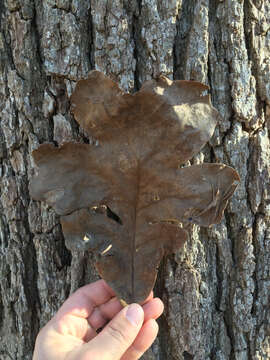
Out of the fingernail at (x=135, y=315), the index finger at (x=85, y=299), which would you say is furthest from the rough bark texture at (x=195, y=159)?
the fingernail at (x=135, y=315)

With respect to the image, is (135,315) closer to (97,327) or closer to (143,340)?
(143,340)

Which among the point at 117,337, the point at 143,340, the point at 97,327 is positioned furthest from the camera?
the point at 97,327

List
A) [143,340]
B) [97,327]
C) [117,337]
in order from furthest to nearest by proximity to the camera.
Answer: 1. [97,327]
2. [143,340]
3. [117,337]

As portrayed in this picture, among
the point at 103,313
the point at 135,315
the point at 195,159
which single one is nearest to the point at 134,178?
the point at 195,159

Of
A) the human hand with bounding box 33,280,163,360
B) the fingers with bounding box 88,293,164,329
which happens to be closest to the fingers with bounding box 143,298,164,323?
the human hand with bounding box 33,280,163,360

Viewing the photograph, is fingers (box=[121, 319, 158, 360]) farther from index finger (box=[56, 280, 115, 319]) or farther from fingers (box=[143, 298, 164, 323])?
index finger (box=[56, 280, 115, 319])

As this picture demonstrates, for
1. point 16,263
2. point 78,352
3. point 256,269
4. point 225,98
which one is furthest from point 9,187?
point 256,269

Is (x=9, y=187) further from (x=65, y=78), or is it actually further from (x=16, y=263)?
(x=65, y=78)

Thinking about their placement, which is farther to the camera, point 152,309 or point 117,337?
point 152,309
